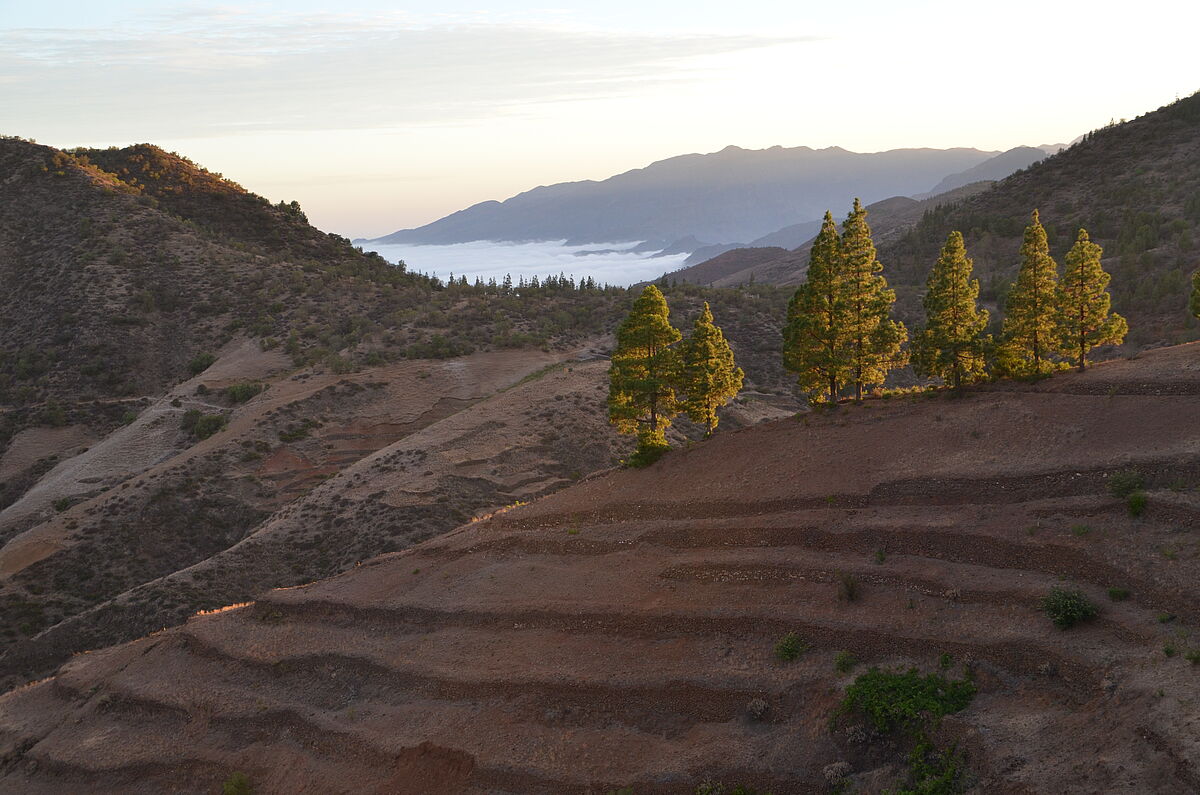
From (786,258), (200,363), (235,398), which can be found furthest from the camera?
(786,258)

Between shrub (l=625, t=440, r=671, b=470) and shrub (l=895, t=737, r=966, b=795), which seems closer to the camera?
shrub (l=895, t=737, r=966, b=795)

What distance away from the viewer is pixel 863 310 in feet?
101

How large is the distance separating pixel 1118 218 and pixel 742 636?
222 feet

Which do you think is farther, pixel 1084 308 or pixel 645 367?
pixel 645 367

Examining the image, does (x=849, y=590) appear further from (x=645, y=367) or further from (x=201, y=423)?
(x=201, y=423)

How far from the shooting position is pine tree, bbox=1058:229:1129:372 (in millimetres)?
27594

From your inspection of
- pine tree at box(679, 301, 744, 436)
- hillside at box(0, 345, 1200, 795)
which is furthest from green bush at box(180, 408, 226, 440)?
pine tree at box(679, 301, 744, 436)

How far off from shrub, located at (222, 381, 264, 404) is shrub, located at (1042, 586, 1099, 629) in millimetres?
53981

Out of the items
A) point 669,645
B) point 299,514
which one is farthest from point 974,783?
point 299,514

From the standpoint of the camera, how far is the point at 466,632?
24281 millimetres

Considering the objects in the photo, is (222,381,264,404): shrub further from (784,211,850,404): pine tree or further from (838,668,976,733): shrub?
(838,668,976,733): shrub

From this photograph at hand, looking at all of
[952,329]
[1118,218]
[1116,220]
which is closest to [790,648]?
[952,329]

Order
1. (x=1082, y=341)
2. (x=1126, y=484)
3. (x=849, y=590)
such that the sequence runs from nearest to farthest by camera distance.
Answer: (x=1126, y=484), (x=849, y=590), (x=1082, y=341)

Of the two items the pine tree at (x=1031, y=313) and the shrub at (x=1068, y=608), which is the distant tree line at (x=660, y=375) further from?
the shrub at (x=1068, y=608)
